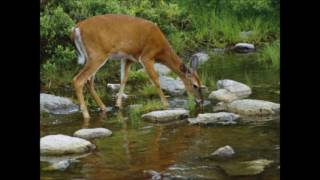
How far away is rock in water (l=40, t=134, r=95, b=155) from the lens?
6.25 m

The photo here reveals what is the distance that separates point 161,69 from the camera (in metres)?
7.25

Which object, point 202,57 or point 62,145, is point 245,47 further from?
point 62,145

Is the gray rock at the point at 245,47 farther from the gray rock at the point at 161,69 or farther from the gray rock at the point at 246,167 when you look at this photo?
the gray rock at the point at 246,167

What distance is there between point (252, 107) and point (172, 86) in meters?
0.70

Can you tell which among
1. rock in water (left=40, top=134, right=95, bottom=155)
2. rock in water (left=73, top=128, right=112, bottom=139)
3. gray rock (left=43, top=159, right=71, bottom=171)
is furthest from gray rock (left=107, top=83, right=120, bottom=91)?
gray rock (left=43, top=159, right=71, bottom=171)

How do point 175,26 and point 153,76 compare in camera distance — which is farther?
point 153,76

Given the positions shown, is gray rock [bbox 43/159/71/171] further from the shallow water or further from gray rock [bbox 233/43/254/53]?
gray rock [bbox 233/43/254/53]

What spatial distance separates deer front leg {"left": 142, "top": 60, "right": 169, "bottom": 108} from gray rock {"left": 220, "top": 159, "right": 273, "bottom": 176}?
2.66 ft

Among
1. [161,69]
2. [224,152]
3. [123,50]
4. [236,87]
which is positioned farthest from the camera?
[161,69]

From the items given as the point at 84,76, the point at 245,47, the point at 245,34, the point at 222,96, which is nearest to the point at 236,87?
the point at 222,96

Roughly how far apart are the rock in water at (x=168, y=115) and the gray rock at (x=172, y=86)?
0.21 metres

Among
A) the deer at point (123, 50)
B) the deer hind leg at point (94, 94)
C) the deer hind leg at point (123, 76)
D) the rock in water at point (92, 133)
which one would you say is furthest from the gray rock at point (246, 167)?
the deer hind leg at point (94, 94)
